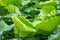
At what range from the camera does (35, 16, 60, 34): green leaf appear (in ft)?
3.32

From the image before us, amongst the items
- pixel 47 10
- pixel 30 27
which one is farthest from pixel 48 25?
pixel 47 10

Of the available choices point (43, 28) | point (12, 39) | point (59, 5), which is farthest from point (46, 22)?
point (59, 5)

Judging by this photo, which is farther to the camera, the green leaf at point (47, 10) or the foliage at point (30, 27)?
the green leaf at point (47, 10)

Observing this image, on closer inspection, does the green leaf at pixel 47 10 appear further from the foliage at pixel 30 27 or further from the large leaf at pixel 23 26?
the large leaf at pixel 23 26

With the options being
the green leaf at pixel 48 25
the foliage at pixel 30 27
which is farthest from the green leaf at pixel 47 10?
the green leaf at pixel 48 25

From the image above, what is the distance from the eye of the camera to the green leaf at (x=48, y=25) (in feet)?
3.32

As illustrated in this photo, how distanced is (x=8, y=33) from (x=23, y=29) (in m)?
0.18

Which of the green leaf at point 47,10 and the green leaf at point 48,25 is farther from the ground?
the green leaf at point 47,10

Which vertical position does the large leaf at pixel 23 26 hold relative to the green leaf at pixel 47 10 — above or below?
below

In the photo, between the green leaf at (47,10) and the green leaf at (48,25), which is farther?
the green leaf at (47,10)

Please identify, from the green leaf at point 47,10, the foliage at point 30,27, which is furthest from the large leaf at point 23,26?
the green leaf at point 47,10

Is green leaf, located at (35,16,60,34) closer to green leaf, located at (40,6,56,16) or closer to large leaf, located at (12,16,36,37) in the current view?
large leaf, located at (12,16,36,37)

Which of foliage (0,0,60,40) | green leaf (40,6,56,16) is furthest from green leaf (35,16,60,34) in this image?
green leaf (40,6,56,16)

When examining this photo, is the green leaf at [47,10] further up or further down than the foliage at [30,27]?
further up
